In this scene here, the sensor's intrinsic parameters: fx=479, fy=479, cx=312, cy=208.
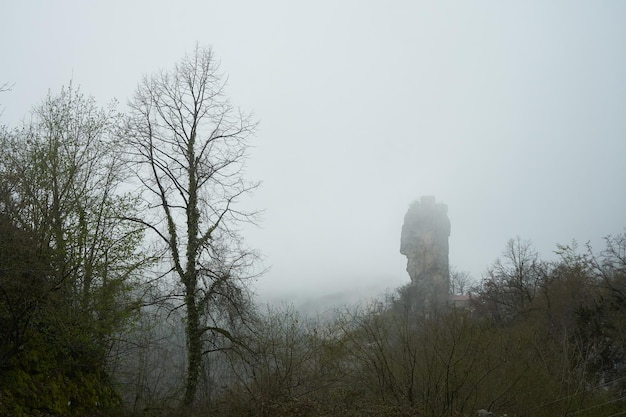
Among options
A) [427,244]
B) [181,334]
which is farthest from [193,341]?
[427,244]

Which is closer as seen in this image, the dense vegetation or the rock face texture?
the dense vegetation

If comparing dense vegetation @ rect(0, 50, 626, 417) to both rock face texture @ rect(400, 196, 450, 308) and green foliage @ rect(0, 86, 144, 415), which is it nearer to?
green foliage @ rect(0, 86, 144, 415)

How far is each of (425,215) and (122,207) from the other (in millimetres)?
63813

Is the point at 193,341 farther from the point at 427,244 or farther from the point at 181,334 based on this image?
the point at 427,244

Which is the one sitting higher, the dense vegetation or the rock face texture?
the rock face texture

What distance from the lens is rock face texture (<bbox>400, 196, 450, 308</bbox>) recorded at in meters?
67.4

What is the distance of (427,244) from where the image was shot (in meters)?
70.2

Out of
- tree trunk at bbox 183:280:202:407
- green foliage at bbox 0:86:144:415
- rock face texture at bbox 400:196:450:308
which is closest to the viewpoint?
green foliage at bbox 0:86:144:415

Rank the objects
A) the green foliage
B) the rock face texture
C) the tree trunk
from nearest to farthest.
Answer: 1. the green foliage
2. the tree trunk
3. the rock face texture

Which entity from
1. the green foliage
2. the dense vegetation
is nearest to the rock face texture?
the dense vegetation

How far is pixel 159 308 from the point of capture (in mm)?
15234

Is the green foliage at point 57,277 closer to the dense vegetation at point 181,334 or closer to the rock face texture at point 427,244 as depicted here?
the dense vegetation at point 181,334

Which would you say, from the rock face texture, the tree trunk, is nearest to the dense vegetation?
the tree trunk

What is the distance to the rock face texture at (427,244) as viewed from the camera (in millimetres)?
67375
